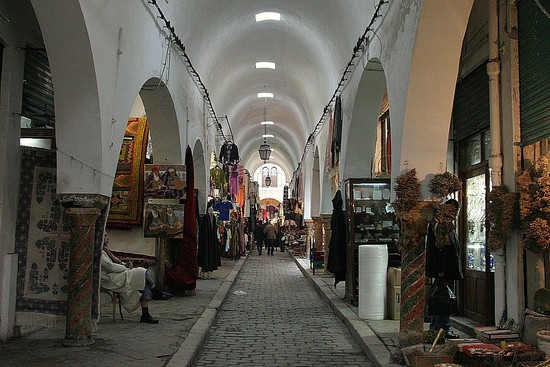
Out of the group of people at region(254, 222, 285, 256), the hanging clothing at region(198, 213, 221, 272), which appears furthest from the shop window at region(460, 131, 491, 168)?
the group of people at region(254, 222, 285, 256)

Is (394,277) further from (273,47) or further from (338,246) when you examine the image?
(273,47)

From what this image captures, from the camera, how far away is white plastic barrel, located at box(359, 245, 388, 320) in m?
8.51

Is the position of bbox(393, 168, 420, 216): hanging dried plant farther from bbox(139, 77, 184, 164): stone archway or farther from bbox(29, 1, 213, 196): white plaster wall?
bbox(139, 77, 184, 164): stone archway

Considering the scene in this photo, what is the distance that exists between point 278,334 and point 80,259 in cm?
313

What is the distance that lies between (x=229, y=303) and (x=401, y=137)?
601 centimetres

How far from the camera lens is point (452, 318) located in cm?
858

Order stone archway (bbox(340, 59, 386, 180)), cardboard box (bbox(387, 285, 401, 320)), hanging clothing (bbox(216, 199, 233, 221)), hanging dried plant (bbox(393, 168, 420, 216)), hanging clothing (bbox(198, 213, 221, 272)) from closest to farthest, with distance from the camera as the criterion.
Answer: hanging dried plant (bbox(393, 168, 420, 216)) → cardboard box (bbox(387, 285, 401, 320)) → stone archway (bbox(340, 59, 386, 180)) → hanging clothing (bbox(198, 213, 221, 272)) → hanging clothing (bbox(216, 199, 233, 221))

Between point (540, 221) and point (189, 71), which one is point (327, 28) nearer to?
point (189, 71)

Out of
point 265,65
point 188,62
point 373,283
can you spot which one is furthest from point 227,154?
point 373,283

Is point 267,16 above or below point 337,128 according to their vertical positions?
above

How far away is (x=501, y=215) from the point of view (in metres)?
6.20

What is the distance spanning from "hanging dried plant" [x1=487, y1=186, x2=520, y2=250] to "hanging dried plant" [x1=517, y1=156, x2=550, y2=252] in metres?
0.15

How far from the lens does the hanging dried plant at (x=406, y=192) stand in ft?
20.3

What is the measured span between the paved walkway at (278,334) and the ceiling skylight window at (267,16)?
634 centimetres
